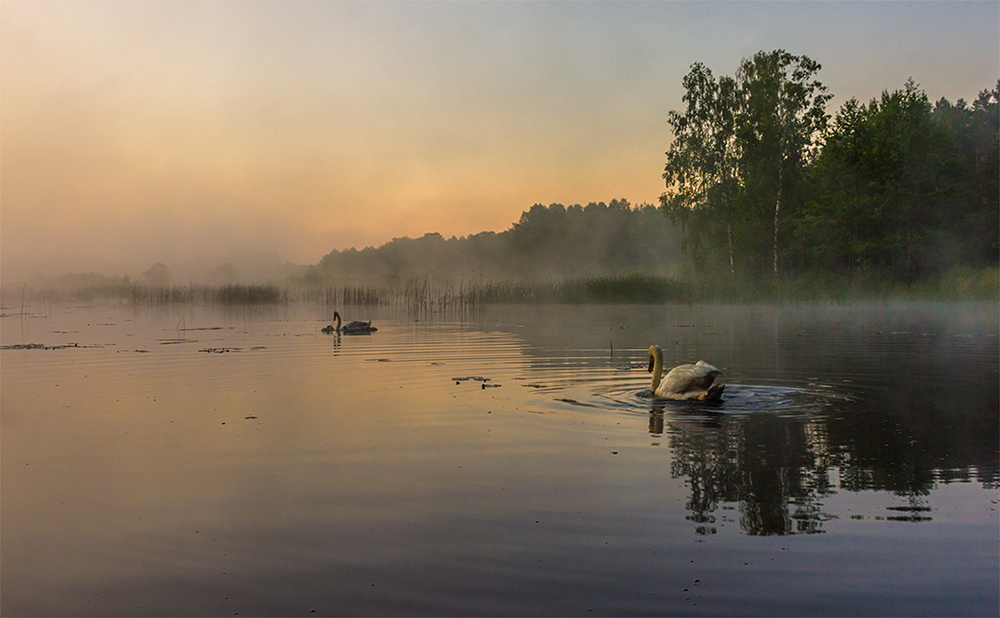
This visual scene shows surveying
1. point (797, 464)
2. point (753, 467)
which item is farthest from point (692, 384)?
point (753, 467)

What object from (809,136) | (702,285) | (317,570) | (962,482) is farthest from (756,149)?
(317,570)

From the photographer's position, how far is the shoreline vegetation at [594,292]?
5356cm

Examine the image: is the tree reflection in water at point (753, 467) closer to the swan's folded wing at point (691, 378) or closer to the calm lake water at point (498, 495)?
the calm lake water at point (498, 495)

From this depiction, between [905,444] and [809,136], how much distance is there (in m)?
57.8

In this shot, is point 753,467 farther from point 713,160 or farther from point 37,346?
point 713,160

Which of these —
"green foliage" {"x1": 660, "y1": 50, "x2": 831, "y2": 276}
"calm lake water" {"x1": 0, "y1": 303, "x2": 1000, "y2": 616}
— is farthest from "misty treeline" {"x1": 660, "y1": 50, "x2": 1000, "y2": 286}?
"calm lake water" {"x1": 0, "y1": 303, "x2": 1000, "y2": 616}

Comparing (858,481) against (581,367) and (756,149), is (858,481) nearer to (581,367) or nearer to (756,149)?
(581,367)

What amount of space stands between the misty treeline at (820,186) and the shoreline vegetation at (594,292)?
84.4 inches

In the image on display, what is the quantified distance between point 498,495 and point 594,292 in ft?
163

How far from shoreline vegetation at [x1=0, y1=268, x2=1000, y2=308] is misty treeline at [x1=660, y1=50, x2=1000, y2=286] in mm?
2144

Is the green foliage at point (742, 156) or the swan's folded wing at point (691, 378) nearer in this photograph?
the swan's folded wing at point (691, 378)

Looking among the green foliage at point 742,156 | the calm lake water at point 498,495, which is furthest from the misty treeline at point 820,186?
the calm lake water at point 498,495

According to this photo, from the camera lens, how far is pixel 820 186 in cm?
6081

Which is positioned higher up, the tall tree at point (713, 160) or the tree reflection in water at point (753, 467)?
the tall tree at point (713, 160)
